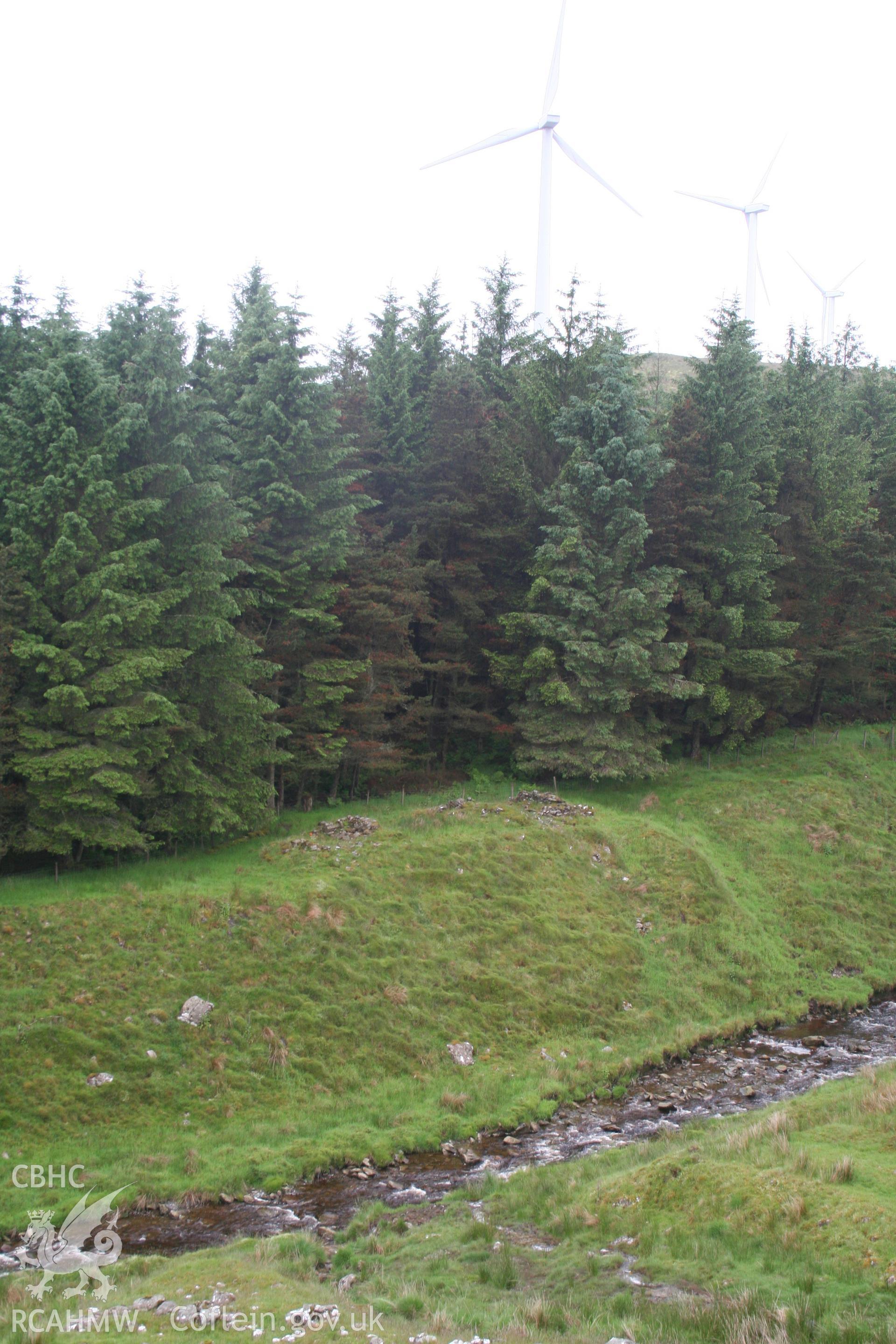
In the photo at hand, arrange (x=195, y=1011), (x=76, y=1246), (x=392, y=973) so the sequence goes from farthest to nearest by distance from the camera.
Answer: (x=392, y=973) < (x=195, y=1011) < (x=76, y=1246)

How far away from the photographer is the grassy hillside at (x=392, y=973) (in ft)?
54.5

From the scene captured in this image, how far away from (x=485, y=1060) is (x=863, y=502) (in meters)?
33.4

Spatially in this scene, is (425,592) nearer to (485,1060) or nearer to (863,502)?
(485,1060)

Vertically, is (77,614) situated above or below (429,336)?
below

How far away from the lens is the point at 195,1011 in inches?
739

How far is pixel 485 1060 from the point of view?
65.7 ft

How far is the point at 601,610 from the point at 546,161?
25.4 metres

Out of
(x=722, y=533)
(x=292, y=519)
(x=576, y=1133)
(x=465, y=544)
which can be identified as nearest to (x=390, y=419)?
(x=465, y=544)

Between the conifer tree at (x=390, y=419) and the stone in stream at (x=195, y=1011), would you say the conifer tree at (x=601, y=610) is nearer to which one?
the conifer tree at (x=390, y=419)

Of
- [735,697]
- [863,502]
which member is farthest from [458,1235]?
[863,502]

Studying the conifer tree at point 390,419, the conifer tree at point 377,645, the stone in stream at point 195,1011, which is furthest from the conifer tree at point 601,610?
the stone in stream at point 195,1011

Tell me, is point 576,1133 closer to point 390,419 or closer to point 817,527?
point 390,419

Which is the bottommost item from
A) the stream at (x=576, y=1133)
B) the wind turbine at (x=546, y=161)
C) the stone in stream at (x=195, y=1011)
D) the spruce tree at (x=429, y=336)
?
the stream at (x=576, y=1133)

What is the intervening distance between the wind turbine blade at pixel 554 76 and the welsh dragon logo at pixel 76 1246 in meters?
46.8
